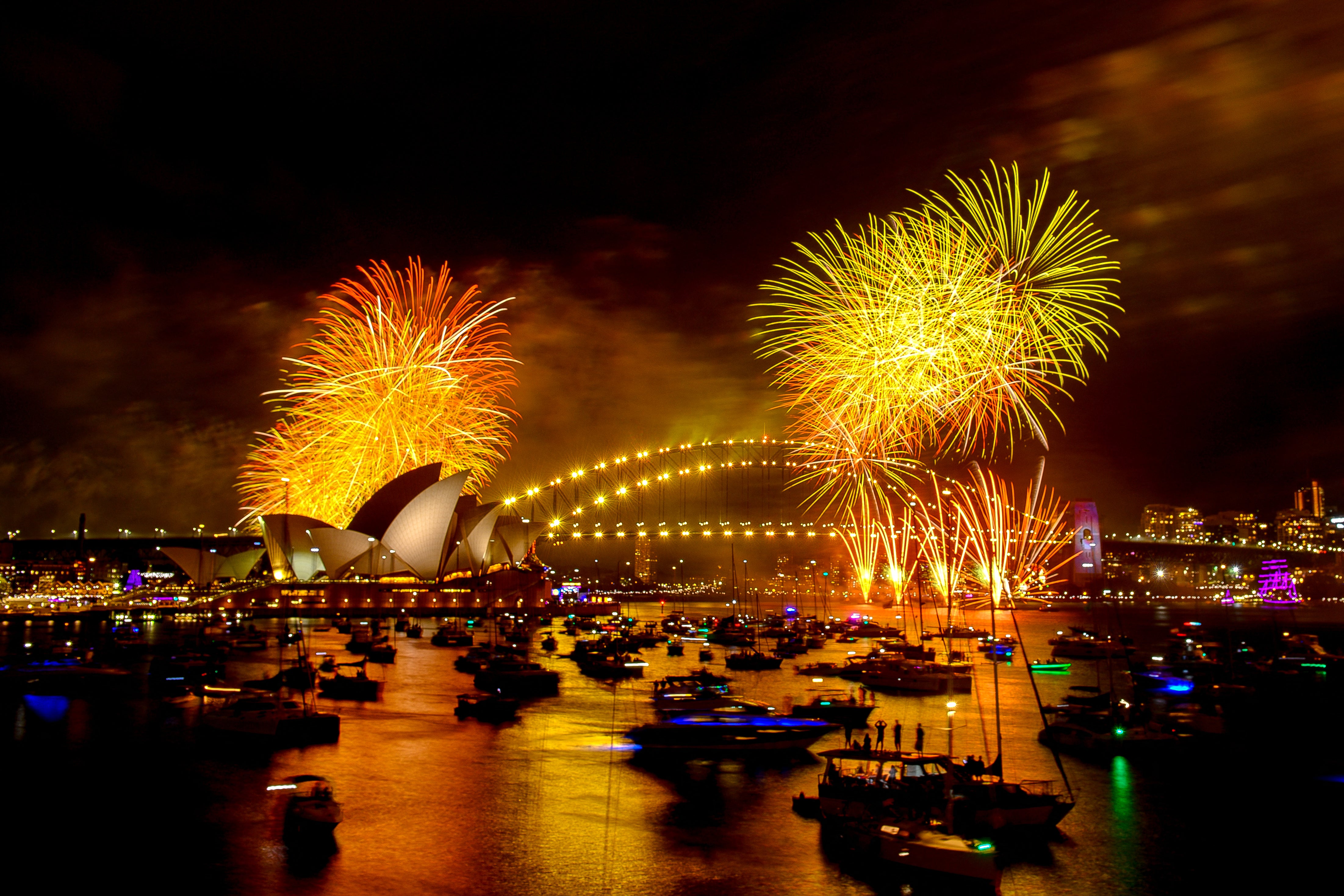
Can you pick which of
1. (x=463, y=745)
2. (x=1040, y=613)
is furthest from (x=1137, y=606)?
(x=463, y=745)

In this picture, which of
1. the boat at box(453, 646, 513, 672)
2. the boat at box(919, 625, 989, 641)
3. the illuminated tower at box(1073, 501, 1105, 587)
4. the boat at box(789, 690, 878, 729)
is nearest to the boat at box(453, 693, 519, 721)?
the boat at box(453, 646, 513, 672)

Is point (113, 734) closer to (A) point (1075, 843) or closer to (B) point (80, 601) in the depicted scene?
(A) point (1075, 843)

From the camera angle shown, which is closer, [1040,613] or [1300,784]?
[1300,784]

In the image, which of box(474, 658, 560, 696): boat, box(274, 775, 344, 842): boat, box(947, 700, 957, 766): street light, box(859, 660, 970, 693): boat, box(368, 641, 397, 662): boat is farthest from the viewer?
box(368, 641, 397, 662): boat

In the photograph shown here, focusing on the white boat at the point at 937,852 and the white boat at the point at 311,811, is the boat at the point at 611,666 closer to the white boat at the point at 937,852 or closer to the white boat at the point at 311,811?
the white boat at the point at 311,811

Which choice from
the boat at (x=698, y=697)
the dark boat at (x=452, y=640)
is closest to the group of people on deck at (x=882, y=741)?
the boat at (x=698, y=697)

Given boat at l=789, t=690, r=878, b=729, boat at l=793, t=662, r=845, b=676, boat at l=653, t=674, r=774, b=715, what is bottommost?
boat at l=793, t=662, r=845, b=676

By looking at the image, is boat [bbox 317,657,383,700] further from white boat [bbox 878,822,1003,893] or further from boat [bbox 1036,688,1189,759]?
white boat [bbox 878,822,1003,893]
